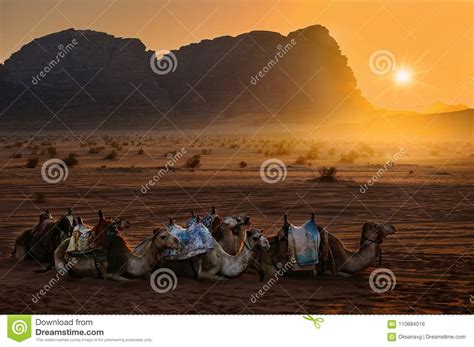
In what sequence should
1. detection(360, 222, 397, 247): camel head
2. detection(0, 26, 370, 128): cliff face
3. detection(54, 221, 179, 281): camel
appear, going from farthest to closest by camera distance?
detection(0, 26, 370, 128): cliff face
detection(360, 222, 397, 247): camel head
detection(54, 221, 179, 281): camel

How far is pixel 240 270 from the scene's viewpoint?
1200 centimetres

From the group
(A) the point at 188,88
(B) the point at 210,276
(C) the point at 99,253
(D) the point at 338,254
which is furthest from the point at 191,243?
(A) the point at 188,88

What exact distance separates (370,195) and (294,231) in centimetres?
1296

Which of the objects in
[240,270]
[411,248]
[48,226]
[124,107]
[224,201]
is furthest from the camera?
[124,107]

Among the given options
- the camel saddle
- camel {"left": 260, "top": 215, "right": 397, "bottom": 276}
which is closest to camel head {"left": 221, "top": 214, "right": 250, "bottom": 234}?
camel {"left": 260, "top": 215, "right": 397, "bottom": 276}

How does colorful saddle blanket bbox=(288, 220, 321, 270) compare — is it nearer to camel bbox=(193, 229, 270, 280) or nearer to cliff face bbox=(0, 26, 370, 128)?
camel bbox=(193, 229, 270, 280)

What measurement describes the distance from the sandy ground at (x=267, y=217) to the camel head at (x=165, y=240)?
0.64 metres

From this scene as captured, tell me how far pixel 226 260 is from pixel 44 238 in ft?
12.0

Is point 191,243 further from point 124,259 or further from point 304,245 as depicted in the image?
point 304,245

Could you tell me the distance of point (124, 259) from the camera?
39.0 feet

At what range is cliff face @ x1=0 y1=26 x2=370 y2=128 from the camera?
112 meters

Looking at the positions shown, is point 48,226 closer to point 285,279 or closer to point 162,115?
point 285,279


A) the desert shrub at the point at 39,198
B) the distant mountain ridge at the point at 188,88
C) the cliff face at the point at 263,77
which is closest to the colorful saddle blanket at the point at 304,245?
the desert shrub at the point at 39,198

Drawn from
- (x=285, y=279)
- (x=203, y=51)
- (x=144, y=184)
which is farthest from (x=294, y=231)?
(x=203, y=51)
